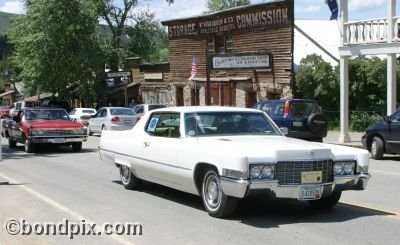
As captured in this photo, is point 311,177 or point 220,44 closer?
point 311,177

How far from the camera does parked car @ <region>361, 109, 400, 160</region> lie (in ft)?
53.6

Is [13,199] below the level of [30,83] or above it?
below

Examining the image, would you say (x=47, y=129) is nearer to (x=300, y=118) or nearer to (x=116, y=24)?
(x=300, y=118)

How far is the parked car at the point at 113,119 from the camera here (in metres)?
28.1

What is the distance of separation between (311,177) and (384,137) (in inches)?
389

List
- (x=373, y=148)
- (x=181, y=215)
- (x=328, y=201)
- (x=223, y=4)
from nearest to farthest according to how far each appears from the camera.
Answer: (x=181, y=215) < (x=328, y=201) < (x=373, y=148) < (x=223, y=4)

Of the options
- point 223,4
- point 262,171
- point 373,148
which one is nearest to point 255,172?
point 262,171

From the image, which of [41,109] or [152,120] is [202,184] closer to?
[152,120]

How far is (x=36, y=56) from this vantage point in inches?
1831

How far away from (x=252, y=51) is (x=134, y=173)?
23.0m

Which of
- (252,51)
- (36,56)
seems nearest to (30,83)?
(36,56)

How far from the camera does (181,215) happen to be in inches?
327

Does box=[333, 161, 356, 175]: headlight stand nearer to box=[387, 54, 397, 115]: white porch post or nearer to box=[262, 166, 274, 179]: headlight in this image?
box=[262, 166, 274, 179]: headlight

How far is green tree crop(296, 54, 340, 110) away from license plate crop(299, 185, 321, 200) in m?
21.8
